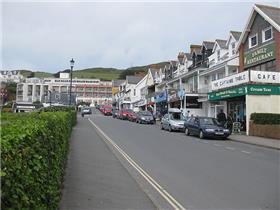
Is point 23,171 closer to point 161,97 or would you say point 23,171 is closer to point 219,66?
point 219,66

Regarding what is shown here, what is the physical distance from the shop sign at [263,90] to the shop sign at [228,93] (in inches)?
21.9

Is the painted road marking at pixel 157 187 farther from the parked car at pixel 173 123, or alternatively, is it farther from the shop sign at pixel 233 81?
the shop sign at pixel 233 81

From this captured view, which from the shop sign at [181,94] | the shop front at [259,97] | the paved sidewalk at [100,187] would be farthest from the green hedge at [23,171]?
the shop sign at [181,94]

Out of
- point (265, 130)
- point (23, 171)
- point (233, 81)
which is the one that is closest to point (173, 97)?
point (233, 81)

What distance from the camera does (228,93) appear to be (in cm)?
3006

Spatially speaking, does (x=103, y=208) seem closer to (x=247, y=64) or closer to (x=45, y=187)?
(x=45, y=187)

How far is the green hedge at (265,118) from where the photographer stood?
77.1ft

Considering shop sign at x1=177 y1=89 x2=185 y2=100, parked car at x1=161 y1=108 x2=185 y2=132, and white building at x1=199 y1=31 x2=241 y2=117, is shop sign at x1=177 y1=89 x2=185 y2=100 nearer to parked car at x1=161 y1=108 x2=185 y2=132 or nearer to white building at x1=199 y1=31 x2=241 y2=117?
white building at x1=199 y1=31 x2=241 y2=117

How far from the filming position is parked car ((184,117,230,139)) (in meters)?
23.6

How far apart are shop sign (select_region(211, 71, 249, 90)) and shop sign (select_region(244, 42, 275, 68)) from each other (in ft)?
10.6

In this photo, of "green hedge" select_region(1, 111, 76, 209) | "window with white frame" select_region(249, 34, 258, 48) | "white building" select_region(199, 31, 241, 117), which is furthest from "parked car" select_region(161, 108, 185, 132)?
"green hedge" select_region(1, 111, 76, 209)

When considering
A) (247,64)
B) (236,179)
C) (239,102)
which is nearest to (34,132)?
(236,179)

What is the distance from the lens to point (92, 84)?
5822 inches

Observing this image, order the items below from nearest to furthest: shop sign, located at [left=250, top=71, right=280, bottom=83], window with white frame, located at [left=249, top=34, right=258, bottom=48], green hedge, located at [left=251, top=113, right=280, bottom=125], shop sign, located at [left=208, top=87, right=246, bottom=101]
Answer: green hedge, located at [left=251, top=113, right=280, bottom=125], shop sign, located at [left=250, top=71, right=280, bottom=83], shop sign, located at [left=208, top=87, right=246, bottom=101], window with white frame, located at [left=249, top=34, right=258, bottom=48]
